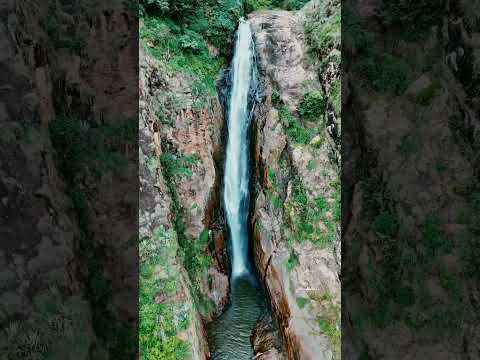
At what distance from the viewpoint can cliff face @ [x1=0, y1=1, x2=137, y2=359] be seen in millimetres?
2990

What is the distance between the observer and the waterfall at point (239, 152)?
879 cm

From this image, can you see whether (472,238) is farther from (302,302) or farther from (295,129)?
(295,129)

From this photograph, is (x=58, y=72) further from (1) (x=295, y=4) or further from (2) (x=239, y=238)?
(1) (x=295, y=4)

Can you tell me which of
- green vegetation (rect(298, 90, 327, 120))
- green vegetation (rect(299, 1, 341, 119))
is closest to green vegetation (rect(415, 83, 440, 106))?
green vegetation (rect(299, 1, 341, 119))

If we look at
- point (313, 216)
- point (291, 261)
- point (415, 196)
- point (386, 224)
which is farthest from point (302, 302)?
point (415, 196)

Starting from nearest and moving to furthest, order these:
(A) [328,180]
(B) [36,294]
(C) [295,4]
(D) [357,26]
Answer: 1. (B) [36,294]
2. (D) [357,26]
3. (A) [328,180]
4. (C) [295,4]

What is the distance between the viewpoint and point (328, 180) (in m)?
6.31

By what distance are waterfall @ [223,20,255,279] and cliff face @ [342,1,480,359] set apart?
15.5 ft

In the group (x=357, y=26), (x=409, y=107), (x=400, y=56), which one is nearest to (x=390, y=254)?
(x=409, y=107)

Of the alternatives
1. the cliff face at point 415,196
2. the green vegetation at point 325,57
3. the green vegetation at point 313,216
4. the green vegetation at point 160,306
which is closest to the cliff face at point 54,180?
the green vegetation at point 160,306

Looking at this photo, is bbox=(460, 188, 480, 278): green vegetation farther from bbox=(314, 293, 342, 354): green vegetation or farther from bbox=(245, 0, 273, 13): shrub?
bbox=(245, 0, 273, 13): shrub

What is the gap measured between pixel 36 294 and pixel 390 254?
4.42 meters

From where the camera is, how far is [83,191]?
4.29 metres

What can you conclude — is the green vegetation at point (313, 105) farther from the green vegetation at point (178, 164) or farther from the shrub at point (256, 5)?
the shrub at point (256, 5)
